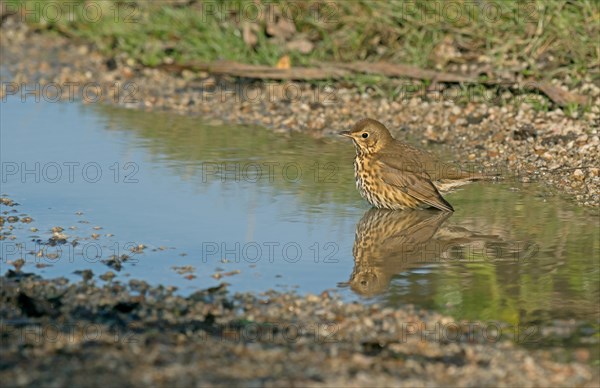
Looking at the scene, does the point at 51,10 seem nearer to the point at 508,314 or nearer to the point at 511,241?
the point at 511,241

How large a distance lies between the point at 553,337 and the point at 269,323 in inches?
61.1

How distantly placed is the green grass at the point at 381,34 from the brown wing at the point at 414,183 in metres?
3.34

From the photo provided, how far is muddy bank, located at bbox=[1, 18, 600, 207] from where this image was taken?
35.9ft

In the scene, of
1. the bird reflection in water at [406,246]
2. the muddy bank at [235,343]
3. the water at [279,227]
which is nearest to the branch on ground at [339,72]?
the water at [279,227]

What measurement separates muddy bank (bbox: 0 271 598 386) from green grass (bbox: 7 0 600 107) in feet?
20.4

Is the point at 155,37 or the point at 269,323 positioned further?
the point at 155,37

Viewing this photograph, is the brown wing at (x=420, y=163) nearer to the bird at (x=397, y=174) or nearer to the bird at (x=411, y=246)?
the bird at (x=397, y=174)

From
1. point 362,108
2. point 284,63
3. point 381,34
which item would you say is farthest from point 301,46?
point 362,108

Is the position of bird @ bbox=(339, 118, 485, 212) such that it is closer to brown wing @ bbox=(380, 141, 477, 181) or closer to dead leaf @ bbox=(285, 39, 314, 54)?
brown wing @ bbox=(380, 141, 477, 181)

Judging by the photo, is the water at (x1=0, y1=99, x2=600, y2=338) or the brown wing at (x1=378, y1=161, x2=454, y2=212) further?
the brown wing at (x1=378, y1=161, x2=454, y2=212)

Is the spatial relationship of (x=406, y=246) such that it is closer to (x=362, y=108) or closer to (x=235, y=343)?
(x=235, y=343)

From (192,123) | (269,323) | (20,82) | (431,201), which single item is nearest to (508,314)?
(269,323)

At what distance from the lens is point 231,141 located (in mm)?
11922

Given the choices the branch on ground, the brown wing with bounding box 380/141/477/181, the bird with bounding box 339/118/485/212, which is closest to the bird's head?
the bird with bounding box 339/118/485/212
